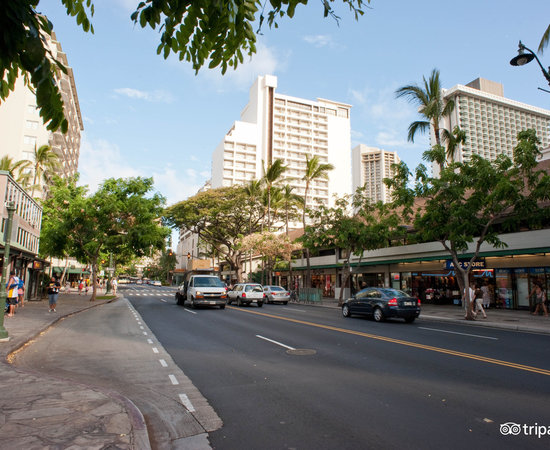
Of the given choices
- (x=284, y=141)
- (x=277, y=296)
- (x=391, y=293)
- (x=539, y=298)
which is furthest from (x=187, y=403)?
(x=284, y=141)

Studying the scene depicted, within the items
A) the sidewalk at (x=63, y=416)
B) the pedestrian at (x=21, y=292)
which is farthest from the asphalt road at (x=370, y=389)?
the pedestrian at (x=21, y=292)

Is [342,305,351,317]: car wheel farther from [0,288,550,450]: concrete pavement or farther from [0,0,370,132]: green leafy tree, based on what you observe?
[0,0,370,132]: green leafy tree

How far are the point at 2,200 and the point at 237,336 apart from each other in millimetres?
15714

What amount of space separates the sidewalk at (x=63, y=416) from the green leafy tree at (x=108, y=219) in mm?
23594

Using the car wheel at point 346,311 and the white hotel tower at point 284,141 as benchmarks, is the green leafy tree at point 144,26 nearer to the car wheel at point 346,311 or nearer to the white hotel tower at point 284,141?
the car wheel at point 346,311

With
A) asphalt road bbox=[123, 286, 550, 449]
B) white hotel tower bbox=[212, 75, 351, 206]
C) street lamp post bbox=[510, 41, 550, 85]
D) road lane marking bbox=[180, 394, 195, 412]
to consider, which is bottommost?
road lane marking bbox=[180, 394, 195, 412]

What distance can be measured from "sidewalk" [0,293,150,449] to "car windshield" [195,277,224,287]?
1778 cm

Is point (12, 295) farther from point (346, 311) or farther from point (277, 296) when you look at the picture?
point (277, 296)

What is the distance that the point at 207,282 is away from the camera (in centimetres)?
2472

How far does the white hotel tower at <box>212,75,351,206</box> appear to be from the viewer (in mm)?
98062

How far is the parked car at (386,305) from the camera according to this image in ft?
56.5

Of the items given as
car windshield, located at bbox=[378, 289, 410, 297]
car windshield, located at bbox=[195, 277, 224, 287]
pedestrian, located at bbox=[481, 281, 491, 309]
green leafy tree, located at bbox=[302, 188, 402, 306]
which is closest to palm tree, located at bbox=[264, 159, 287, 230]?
green leafy tree, located at bbox=[302, 188, 402, 306]

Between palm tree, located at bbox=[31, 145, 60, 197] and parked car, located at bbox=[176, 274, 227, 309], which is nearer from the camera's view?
parked car, located at bbox=[176, 274, 227, 309]

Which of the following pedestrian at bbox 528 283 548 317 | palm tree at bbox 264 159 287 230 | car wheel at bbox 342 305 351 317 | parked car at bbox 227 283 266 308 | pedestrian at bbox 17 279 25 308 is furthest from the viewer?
palm tree at bbox 264 159 287 230
